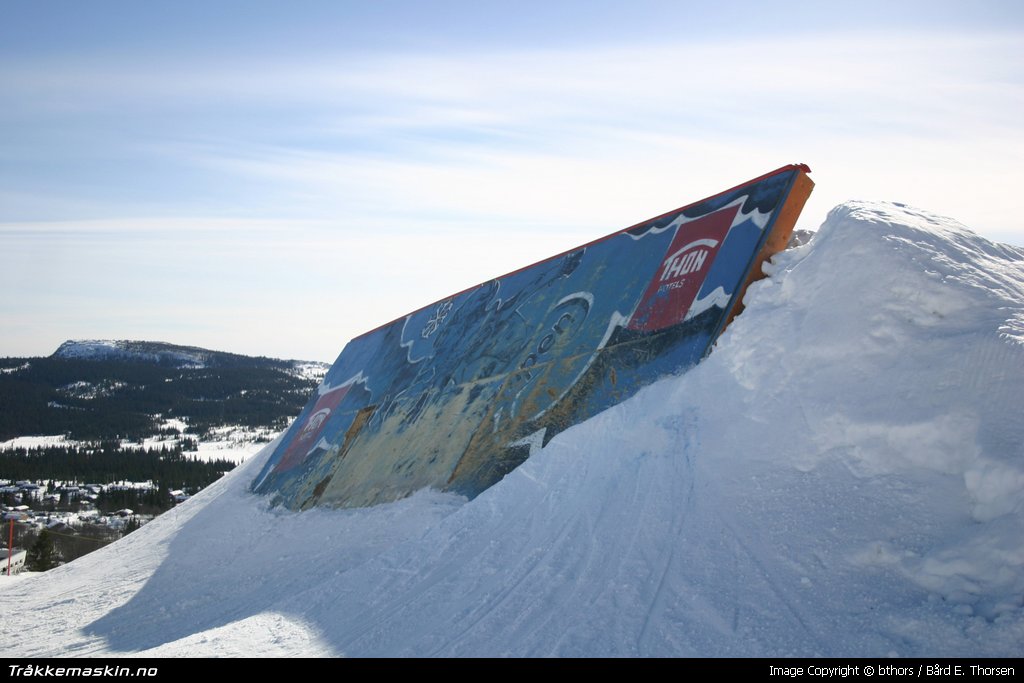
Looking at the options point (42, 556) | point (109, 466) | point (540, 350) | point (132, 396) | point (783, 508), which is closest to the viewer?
point (783, 508)

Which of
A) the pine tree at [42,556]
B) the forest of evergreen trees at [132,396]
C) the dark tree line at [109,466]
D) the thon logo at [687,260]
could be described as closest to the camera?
the thon logo at [687,260]

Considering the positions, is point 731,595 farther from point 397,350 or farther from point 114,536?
point 114,536

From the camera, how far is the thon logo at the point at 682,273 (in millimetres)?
9867

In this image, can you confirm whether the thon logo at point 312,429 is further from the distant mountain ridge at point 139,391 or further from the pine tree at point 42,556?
the distant mountain ridge at point 139,391

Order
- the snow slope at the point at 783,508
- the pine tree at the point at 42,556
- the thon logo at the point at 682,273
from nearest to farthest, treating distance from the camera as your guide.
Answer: the snow slope at the point at 783,508 < the thon logo at the point at 682,273 < the pine tree at the point at 42,556

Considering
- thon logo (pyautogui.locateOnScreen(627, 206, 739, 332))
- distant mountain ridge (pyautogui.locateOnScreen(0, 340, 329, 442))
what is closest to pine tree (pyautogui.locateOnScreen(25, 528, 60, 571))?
thon logo (pyautogui.locateOnScreen(627, 206, 739, 332))

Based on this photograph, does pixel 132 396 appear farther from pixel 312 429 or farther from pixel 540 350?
pixel 540 350

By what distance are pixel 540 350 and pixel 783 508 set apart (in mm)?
5660

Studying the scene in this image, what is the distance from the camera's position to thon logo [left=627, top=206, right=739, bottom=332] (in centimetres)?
987

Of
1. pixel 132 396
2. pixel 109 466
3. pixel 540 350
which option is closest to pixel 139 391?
pixel 132 396

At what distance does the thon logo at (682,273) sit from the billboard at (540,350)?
0.02m

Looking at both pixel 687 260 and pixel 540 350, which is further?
pixel 540 350

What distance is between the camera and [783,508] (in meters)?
6.64

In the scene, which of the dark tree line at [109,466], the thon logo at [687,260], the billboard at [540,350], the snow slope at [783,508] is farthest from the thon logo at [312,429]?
the dark tree line at [109,466]
